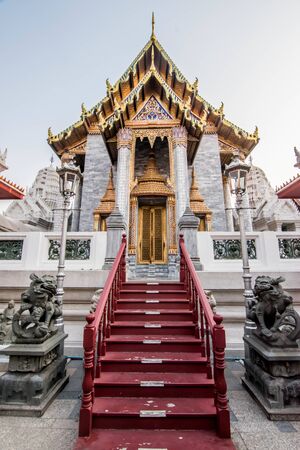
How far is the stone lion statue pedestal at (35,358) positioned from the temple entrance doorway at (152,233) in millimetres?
6187

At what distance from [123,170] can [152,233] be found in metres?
2.84

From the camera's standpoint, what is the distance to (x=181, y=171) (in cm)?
950

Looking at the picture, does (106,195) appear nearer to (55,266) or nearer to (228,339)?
(55,266)

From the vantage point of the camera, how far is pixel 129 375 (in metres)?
3.13

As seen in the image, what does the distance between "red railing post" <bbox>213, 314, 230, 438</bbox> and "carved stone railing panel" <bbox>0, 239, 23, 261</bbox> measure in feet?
16.8

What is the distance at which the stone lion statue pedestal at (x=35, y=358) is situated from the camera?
117 inches

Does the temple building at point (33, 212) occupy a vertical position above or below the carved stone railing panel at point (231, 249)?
above

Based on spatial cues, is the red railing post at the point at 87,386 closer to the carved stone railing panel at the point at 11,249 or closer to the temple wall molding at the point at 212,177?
the carved stone railing panel at the point at 11,249

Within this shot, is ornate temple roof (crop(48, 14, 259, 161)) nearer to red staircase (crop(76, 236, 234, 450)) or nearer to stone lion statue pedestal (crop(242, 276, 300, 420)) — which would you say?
red staircase (crop(76, 236, 234, 450))

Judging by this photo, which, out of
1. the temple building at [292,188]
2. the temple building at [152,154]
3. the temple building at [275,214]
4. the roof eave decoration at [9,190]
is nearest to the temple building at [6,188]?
the roof eave decoration at [9,190]

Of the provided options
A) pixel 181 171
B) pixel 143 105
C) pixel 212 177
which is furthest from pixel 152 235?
pixel 143 105

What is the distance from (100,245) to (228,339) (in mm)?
3599

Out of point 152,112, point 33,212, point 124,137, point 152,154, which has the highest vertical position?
point 152,112

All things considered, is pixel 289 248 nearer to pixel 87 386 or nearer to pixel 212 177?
pixel 87 386
